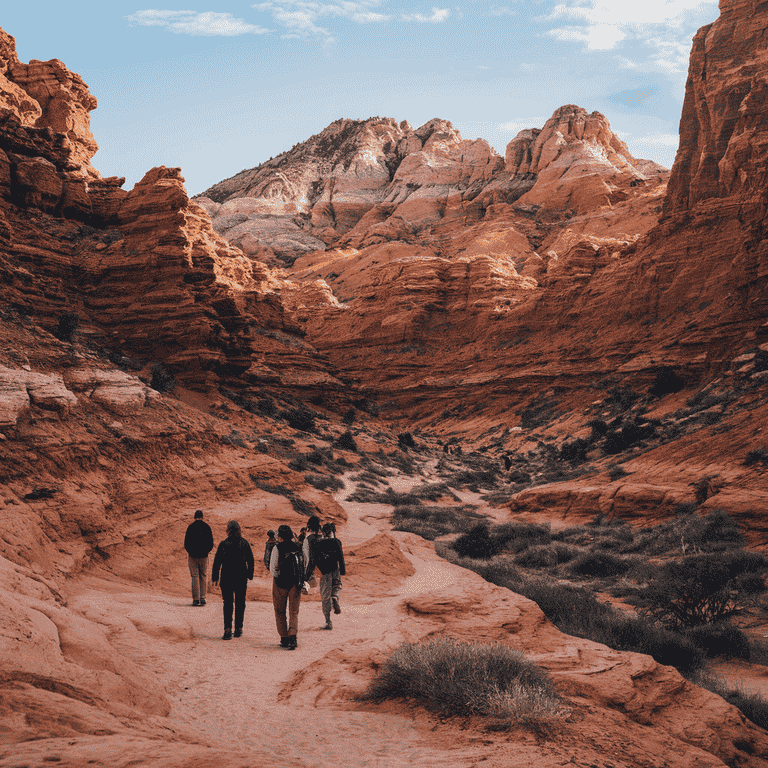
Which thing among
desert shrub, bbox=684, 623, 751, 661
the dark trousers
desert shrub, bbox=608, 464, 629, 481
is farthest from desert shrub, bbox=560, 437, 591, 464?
the dark trousers

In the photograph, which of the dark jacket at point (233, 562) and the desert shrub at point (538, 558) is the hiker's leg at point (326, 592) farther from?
the desert shrub at point (538, 558)

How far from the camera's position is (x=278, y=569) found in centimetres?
703

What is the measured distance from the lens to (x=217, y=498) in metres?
12.8

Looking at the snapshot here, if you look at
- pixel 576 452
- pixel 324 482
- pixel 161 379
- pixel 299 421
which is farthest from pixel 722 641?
pixel 299 421

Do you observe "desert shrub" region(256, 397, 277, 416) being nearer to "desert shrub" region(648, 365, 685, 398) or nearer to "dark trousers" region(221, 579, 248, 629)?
"dark trousers" region(221, 579, 248, 629)

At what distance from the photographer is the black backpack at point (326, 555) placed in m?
8.16

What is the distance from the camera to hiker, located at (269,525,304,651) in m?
6.91

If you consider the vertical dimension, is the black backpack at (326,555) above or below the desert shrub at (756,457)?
below

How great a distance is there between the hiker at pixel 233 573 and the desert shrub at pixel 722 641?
6322 mm

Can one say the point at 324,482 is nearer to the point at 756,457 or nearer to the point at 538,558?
the point at 538,558

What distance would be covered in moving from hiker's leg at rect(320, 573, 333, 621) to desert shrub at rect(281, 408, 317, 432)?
2177 centimetres

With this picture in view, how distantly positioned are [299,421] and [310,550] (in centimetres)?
2302

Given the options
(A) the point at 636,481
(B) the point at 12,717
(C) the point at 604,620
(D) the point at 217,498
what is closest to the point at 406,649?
(B) the point at 12,717

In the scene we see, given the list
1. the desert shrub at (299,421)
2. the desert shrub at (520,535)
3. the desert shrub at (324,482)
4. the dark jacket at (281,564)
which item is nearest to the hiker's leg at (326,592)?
the dark jacket at (281,564)
